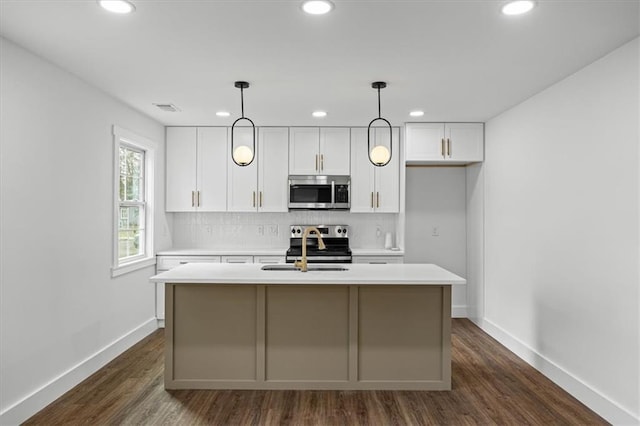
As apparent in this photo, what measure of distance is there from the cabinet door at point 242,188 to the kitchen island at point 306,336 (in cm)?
231

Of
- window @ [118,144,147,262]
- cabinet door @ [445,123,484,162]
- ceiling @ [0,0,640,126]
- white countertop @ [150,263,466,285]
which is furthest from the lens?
cabinet door @ [445,123,484,162]

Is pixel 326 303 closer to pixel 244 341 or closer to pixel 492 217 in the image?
pixel 244 341

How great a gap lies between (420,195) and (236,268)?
305cm

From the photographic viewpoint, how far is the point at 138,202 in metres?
5.02

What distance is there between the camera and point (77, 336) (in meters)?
3.58

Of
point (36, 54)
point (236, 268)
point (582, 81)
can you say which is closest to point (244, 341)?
point (236, 268)

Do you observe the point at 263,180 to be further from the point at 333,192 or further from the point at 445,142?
the point at 445,142

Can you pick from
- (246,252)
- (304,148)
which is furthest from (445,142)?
(246,252)

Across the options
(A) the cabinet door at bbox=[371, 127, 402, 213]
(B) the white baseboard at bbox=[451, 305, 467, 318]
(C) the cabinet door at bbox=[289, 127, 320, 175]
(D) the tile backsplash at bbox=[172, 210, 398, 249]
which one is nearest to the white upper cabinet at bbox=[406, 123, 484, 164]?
(A) the cabinet door at bbox=[371, 127, 402, 213]

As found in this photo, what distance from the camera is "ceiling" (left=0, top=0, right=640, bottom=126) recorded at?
2.41 m

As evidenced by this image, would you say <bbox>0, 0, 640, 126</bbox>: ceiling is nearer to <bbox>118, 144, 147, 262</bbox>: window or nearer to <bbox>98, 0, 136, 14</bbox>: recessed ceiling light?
<bbox>98, 0, 136, 14</bbox>: recessed ceiling light

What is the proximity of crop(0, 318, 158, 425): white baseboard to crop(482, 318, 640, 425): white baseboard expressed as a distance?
3800 mm

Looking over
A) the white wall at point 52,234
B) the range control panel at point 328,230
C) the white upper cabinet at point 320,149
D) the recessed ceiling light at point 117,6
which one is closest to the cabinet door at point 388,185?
the white upper cabinet at point 320,149

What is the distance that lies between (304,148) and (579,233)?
10.8ft
